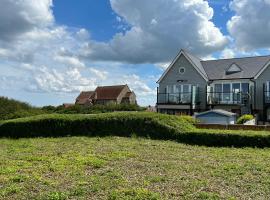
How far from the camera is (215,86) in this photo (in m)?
33.5

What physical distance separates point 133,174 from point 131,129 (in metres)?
8.70

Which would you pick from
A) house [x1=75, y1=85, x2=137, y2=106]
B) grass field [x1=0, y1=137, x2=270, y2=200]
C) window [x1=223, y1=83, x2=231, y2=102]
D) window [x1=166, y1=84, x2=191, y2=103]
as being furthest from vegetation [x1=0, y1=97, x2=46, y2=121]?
house [x1=75, y1=85, x2=137, y2=106]

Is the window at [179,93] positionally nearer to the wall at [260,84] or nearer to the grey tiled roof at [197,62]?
the grey tiled roof at [197,62]

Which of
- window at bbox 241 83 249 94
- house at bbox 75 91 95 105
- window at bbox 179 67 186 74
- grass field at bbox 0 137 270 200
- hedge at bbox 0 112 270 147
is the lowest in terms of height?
grass field at bbox 0 137 270 200

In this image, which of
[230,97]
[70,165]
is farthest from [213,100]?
[70,165]

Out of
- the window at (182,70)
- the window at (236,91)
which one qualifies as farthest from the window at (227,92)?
the window at (182,70)

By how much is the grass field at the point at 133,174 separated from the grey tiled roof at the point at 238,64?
21.8 m

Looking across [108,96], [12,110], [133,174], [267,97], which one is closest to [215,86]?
[267,97]

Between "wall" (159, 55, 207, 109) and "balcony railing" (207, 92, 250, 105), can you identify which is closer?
"balcony railing" (207, 92, 250, 105)

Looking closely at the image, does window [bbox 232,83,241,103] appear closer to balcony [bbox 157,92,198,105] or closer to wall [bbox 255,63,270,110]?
wall [bbox 255,63,270,110]

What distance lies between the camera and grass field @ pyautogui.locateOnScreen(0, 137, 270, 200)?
254 inches

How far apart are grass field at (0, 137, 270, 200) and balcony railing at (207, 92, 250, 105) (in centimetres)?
2021

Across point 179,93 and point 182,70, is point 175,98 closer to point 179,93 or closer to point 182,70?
point 179,93

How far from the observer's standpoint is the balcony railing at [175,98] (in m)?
32.9
